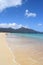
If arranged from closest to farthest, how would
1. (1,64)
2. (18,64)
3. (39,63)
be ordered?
(1,64), (18,64), (39,63)

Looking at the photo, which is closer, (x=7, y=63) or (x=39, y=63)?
(x=7, y=63)

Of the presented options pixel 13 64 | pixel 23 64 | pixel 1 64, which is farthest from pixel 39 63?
pixel 1 64

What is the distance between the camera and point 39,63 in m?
3.71

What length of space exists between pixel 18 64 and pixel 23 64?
134 millimetres

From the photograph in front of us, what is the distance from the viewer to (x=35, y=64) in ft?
11.7

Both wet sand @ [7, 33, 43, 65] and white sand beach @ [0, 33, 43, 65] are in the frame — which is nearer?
white sand beach @ [0, 33, 43, 65]

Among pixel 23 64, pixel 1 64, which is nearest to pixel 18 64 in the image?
pixel 23 64

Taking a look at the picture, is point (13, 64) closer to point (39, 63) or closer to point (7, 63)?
point (7, 63)

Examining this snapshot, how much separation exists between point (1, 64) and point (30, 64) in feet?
2.26

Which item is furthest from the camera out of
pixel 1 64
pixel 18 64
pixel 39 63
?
pixel 39 63

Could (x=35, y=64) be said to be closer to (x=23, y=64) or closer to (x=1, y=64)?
(x=23, y=64)

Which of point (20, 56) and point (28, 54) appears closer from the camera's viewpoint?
point (20, 56)

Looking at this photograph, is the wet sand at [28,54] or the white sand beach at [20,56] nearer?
the white sand beach at [20,56]

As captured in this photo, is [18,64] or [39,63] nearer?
[18,64]
